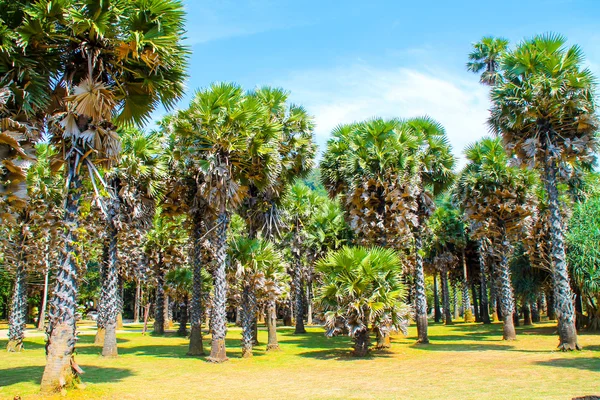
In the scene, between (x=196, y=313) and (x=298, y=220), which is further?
(x=298, y=220)

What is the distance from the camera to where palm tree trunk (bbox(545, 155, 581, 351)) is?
15367mm

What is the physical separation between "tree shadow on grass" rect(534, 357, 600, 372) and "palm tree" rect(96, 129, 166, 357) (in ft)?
47.1

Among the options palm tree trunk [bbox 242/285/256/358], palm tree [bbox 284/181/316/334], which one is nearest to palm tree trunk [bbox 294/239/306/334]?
palm tree [bbox 284/181/316/334]

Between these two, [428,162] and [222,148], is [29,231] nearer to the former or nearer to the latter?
[222,148]

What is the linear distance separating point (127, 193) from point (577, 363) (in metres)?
16.1

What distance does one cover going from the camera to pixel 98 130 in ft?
32.0

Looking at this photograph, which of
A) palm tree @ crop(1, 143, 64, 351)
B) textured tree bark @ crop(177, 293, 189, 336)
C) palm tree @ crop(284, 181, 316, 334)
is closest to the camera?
palm tree @ crop(1, 143, 64, 351)

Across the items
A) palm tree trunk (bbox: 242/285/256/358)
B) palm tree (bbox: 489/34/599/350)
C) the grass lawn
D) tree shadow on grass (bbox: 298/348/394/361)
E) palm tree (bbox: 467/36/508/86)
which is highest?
palm tree (bbox: 467/36/508/86)

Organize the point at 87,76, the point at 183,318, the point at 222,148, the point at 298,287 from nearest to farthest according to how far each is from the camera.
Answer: the point at 87,76 < the point at 222,148 < the point at 298,287 < the point at 183,318

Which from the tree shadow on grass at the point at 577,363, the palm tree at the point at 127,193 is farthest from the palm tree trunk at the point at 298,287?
the tree shadow on grass at the point at 577,363

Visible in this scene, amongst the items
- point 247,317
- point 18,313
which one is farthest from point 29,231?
point 247,317

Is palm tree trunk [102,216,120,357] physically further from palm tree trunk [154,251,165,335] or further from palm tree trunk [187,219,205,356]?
palm tree trunk [154,251,165,335]

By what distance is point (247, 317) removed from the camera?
16781 mm

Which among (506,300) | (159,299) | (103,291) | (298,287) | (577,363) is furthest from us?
(159,299)
